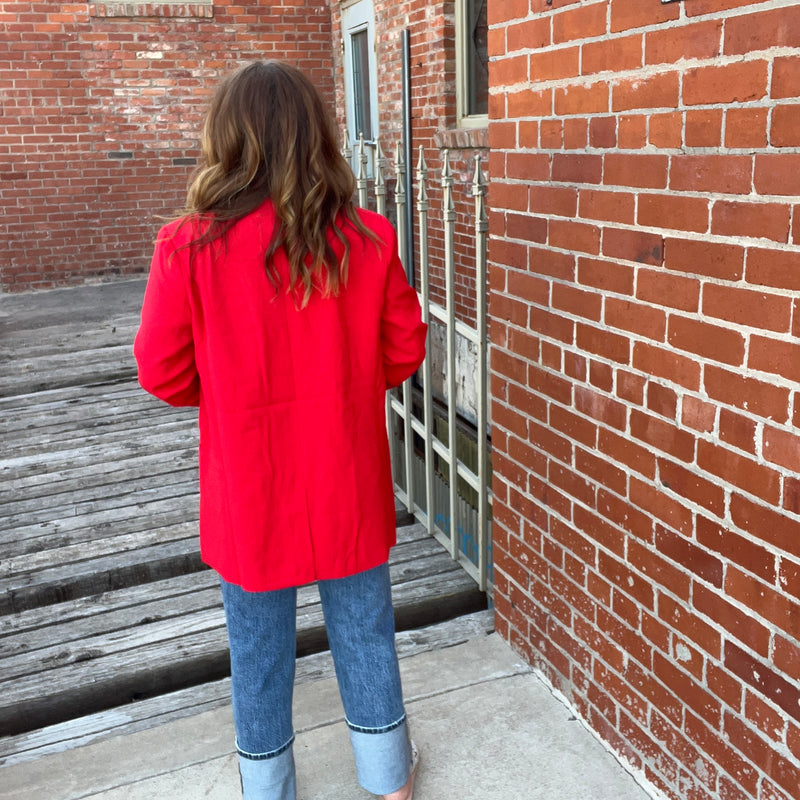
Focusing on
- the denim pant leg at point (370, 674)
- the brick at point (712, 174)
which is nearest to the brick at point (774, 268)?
the brick at point (712, 174)

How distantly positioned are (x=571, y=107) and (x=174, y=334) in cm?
106

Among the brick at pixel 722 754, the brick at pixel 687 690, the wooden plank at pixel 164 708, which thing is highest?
the brick at pixel 687 690

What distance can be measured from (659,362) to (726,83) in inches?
22.5

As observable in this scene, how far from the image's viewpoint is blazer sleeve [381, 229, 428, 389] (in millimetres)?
1820

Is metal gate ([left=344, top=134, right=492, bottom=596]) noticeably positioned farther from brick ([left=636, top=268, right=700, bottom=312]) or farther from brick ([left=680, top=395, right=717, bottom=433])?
brick ([left=680, top=395, right=717, bottom=433])

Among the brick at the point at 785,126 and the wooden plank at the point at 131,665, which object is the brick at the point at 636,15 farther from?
the wooden plank at the point at 131,665

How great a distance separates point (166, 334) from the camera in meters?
1.72

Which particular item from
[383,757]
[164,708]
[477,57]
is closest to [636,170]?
[383,757]

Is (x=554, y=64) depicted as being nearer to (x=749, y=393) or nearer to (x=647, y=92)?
(x=647, y=92)

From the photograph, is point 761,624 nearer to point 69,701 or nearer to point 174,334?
point 174,334

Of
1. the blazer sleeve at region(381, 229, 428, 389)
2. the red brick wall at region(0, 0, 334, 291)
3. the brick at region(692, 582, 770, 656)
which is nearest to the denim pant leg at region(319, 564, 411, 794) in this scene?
the blazer sleeve at region(381, 229, 428, 389)

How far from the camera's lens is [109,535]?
3559 millimetres

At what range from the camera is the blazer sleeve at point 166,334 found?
5.40ft

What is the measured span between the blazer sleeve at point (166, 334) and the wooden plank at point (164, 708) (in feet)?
3.80
